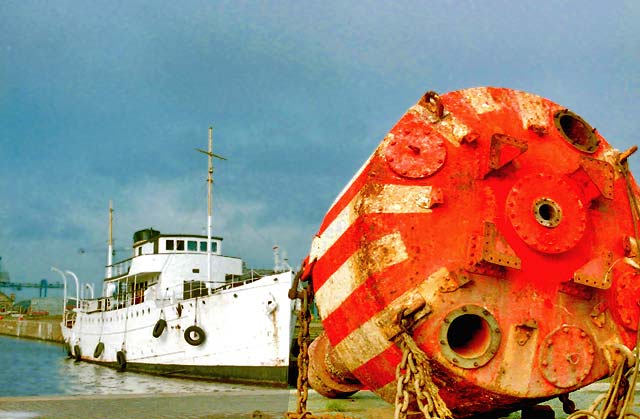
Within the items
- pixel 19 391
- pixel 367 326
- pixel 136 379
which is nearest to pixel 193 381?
pixel 136 379

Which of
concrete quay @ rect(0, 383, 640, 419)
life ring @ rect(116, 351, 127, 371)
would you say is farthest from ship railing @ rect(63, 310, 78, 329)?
concrete quay @ rect(0, 383, 640, 419)

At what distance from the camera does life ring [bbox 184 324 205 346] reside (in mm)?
23938

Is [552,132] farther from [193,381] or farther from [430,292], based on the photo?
[193,381]

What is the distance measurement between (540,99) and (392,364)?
233 cm

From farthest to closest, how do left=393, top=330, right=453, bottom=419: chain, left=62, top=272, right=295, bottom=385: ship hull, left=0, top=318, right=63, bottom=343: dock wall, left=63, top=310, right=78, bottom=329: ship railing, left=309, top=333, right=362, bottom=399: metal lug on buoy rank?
left=0, top=318, right=63, bottom=343: dock wall → left=63, top=310, right=78, bottom=329: ship railing → left=62, top=272, right=295, bottom=385: ship hull → left=309, top=333, right=362, bottom=399: metal lug on buoy → left=393, top=330, right=453, bottom=419: chain

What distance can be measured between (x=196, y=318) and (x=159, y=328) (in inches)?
98.2

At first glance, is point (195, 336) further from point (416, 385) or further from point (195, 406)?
point (416, 385)

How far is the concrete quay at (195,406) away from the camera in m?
6.43

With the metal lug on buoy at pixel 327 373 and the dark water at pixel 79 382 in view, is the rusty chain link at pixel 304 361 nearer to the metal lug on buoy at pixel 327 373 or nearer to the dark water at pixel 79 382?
the metal lug on buoy at pixel 327 373

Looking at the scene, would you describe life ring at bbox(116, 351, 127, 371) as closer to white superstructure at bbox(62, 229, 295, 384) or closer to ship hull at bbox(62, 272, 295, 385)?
white superstructure at bbox(62, 229, 295, 384)

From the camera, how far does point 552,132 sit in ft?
14.8

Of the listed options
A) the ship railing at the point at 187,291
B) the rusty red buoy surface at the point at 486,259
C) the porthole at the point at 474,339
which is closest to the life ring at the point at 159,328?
the ship railing at the point at 187,291

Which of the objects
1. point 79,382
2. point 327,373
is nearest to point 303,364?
point 327,373

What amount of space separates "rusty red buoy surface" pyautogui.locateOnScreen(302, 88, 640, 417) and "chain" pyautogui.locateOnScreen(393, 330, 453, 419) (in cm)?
14
